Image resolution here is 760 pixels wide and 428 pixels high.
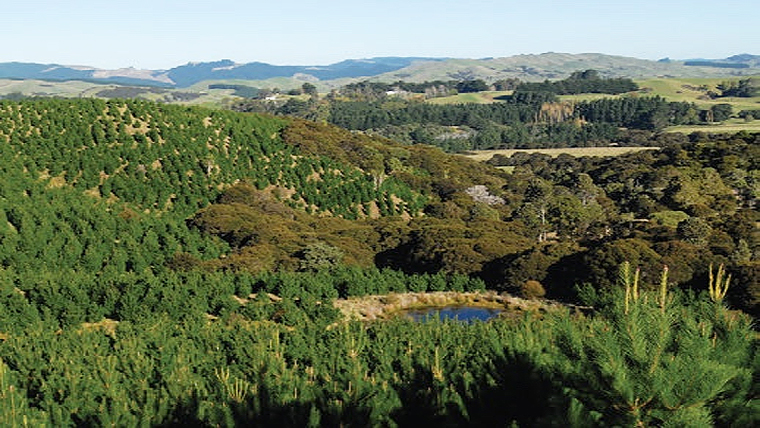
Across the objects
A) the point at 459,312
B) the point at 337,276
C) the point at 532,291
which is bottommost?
the point at 459,312

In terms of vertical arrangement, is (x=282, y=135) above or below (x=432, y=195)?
above

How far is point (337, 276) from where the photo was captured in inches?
1558

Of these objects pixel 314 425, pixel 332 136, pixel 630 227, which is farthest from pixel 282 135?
pixel 314 425

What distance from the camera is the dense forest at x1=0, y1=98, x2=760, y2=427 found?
24.8ft

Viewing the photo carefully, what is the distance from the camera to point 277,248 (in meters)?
47.4

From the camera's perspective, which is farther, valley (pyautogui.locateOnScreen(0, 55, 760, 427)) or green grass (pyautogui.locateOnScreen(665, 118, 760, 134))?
green grass (pyautogui.locateOnScreen(665, 118, 760, 134))

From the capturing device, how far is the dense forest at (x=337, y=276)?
24.8 ft

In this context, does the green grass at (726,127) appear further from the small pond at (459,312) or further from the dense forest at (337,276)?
the small pond at (459,312)

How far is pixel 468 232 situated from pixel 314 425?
39.9 m

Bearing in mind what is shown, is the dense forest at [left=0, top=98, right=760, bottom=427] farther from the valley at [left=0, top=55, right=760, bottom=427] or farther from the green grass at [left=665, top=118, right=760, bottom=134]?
the green grass at [left=665, top=118, right=760, bottom=134]

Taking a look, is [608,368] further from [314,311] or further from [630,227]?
[630,227]

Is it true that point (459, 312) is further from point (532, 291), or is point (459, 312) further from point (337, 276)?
point (337, 276)

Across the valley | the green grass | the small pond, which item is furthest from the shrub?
the green grass

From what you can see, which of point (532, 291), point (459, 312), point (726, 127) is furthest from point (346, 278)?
point (726, 127)
